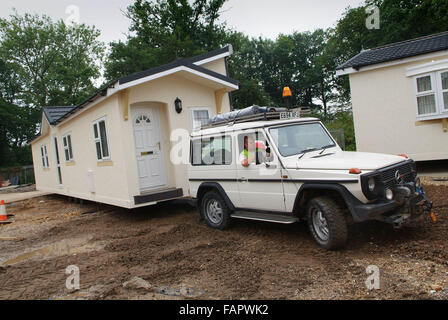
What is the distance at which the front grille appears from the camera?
5.07 meters

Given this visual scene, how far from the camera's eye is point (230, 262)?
5496 mm

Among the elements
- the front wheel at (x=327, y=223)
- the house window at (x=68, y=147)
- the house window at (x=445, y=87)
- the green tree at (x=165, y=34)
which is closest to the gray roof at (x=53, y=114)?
the house window at (x=68, y=147)

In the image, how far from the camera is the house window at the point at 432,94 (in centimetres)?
1071

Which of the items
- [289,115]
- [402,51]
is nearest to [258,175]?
[289,115]

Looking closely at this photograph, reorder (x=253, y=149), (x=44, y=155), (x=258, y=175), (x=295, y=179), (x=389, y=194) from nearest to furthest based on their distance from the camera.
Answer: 1. (x=389, y=194)
2. (x=295, y=179)
3. (x=258, y=175)
4. (x=253, y=149)
5. (x=44, y=155)

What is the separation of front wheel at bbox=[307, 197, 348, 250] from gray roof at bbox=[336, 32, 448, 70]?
7.96 meters

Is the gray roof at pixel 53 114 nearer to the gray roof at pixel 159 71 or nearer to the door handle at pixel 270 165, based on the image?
the gray roof at pixel 159 71

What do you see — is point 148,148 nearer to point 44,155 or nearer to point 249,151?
point 249,151

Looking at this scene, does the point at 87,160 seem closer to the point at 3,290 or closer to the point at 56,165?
the point at 56,165

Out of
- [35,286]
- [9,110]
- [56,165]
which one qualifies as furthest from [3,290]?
[9,110]

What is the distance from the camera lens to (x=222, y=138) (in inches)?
287

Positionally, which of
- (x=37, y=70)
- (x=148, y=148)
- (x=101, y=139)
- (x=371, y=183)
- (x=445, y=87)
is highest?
(x=37, y=70)

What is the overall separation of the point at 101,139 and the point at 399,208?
26.4 feet

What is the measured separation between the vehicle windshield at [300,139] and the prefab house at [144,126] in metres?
4.04
